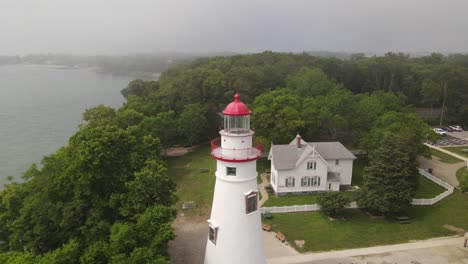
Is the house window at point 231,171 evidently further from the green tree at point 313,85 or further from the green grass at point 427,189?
the green tree at point 313,85

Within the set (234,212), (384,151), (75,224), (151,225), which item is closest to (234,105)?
(234,212)

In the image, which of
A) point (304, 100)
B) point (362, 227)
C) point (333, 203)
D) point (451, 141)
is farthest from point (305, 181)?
point (451, 141)

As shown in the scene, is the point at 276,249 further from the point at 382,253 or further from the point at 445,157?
the point at 445,157

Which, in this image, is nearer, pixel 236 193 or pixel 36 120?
pixel 236 193

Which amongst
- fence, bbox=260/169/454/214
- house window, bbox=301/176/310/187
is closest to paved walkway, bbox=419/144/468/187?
fence, bbox=260/169/454/214

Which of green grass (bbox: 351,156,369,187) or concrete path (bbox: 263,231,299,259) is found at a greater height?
green grass (bbox: 351,156,369,187)

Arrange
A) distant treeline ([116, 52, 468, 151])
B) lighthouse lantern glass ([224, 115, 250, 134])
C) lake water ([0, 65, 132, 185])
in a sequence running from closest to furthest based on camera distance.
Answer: lighthouse lantern glass ([224, 115, 250, 134])
distant treeline ([116, 52, 468, 151])
lake water ([0, 65, 132, 185])

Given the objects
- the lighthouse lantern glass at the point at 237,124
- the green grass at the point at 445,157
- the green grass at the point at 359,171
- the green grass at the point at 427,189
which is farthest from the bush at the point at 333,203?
the green grass at the point at 445,157

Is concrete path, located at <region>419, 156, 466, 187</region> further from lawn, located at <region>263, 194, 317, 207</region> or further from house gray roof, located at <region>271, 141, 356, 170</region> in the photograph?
lawn, located at <region>263, 194, 317, 207</region>
